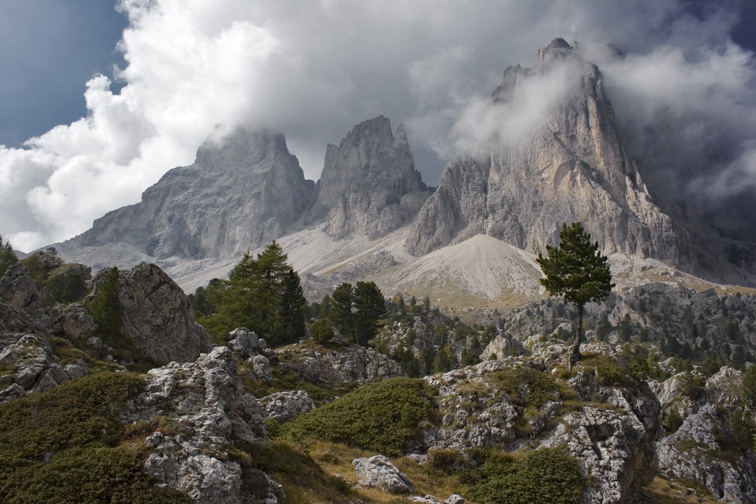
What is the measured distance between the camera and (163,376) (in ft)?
61.1

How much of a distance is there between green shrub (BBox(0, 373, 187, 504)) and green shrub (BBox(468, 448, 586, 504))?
1906cm

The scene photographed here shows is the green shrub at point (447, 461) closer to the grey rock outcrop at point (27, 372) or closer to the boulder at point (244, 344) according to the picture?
the grey rock outcrop at point (27, 372)

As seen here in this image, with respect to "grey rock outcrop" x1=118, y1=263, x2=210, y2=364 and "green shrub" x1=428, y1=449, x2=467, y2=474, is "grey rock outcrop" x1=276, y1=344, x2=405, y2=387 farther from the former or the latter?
"green shrub" x1=428, y1=449, x2=467, y2=474

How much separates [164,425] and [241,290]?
4729 cm

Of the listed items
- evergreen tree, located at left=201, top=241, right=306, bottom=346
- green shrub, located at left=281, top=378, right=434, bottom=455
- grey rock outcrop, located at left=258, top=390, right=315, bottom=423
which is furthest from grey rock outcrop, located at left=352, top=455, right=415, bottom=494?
evergreen tree, located at left=201, top=241, right=306, bottom=346

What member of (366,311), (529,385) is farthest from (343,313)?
(529,385)

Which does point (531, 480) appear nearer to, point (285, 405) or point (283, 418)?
point (283, 418)

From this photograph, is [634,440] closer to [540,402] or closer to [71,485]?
[540,402]

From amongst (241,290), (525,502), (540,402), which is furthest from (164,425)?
(241,290)

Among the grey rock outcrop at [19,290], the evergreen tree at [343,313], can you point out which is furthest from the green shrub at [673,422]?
the grey rock outcrop at [19,290]

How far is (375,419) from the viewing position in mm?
31766

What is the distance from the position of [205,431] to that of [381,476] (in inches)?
406

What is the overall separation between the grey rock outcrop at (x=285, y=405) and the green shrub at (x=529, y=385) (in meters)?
15.7

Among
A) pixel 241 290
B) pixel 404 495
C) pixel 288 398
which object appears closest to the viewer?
pixel 404 495
